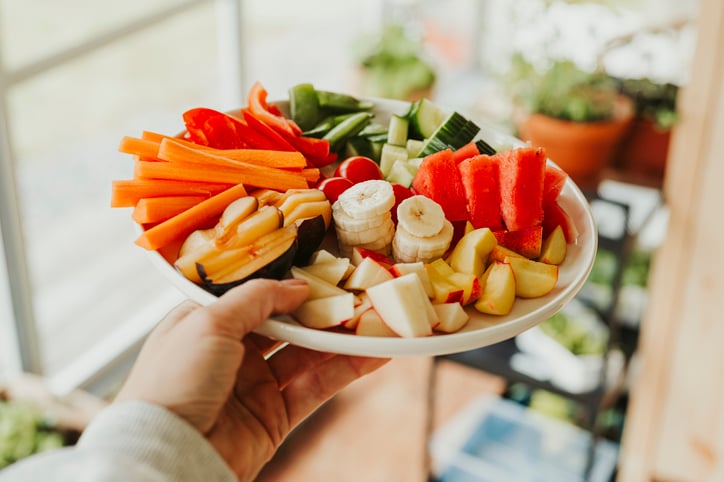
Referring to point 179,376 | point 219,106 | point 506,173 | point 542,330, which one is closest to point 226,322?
point 179,376

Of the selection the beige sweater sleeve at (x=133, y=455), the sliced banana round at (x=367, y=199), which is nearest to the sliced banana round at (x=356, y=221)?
the sliced banana round at (x=367, y=199)

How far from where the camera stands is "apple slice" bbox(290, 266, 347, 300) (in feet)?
3.39

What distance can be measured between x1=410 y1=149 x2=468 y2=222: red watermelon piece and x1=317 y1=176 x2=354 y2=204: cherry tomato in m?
0.12

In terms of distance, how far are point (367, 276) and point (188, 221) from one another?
256mm

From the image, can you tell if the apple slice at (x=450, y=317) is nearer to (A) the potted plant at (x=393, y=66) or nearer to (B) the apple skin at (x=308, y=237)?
(B) the apple skin at (x=308, y=237)

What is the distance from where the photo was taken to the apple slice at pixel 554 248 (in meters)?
1.13

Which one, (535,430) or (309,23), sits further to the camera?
(309,23)

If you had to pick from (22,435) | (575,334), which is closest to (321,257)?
(22,435)

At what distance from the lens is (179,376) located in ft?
3.11

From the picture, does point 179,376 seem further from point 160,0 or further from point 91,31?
point 160,0

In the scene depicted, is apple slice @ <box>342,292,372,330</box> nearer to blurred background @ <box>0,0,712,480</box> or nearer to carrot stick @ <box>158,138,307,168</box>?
carrot stick @ <box>158,138,307,168</box>

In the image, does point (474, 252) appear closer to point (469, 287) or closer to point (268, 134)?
point (469, 287)

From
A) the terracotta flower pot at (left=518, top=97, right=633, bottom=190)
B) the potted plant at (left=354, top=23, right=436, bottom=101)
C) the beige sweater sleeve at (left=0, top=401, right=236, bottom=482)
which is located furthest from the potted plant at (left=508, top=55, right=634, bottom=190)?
the beige sweater sleeve at (left=0, top=401, right=236, bottom=482)

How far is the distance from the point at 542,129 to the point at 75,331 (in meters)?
1.62
